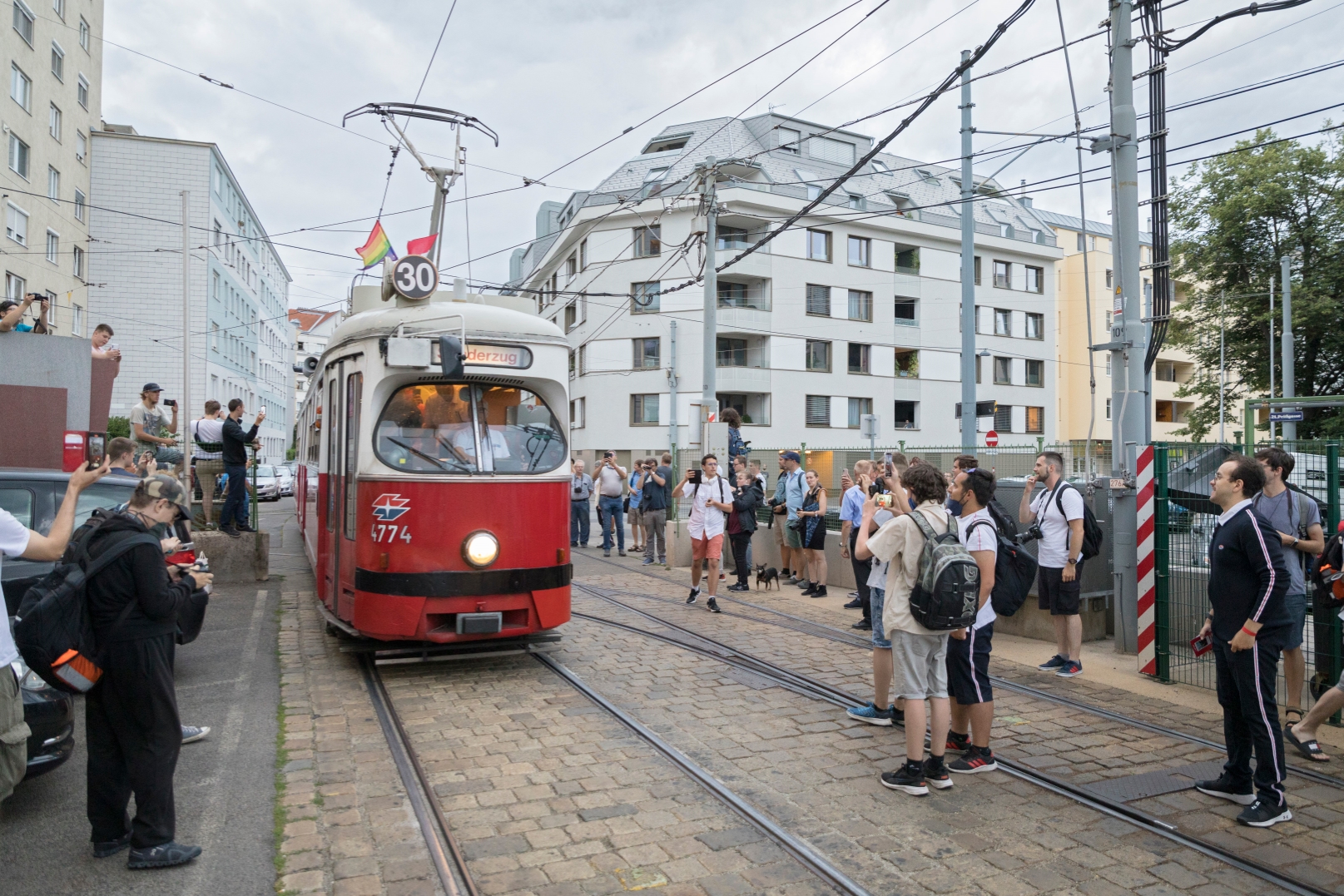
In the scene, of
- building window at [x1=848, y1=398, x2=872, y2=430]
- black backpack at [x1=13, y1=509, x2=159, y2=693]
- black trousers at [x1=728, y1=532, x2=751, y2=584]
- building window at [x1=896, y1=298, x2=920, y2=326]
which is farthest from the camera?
building window at [x1=896, y1=298, x2=920, y2=326]

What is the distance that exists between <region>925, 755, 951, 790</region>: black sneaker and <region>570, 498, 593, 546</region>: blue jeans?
13.6 m

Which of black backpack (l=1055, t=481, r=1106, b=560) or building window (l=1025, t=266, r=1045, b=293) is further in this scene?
building window (l=1025, t=266, r=1045, b=293)

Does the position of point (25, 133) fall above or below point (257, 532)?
above

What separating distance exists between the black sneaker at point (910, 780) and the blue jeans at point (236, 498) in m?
10.0

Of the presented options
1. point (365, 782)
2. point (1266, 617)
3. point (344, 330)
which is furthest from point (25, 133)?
point (1266, 617)

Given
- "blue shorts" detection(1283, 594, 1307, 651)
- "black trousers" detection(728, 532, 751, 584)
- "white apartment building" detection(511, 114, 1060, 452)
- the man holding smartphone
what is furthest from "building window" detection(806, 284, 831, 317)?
"blue shorts" detection(1283, 594, 1307, 651)

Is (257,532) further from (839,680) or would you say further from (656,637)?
(839,680)

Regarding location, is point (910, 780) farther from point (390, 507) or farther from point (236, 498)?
point (236, 498)

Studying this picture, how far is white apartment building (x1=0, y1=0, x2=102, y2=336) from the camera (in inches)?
1166

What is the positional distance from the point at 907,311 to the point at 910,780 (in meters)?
40.9

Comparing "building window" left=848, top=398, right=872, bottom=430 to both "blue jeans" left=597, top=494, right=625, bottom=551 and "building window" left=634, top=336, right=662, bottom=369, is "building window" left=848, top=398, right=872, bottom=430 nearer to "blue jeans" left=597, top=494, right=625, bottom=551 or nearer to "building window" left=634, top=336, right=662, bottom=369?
"building window" left=634, top=336, right=662, bottom=369

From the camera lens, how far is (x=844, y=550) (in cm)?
1166

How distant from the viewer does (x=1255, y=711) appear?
474 centimetres

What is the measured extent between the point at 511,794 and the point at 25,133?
1373 inches
